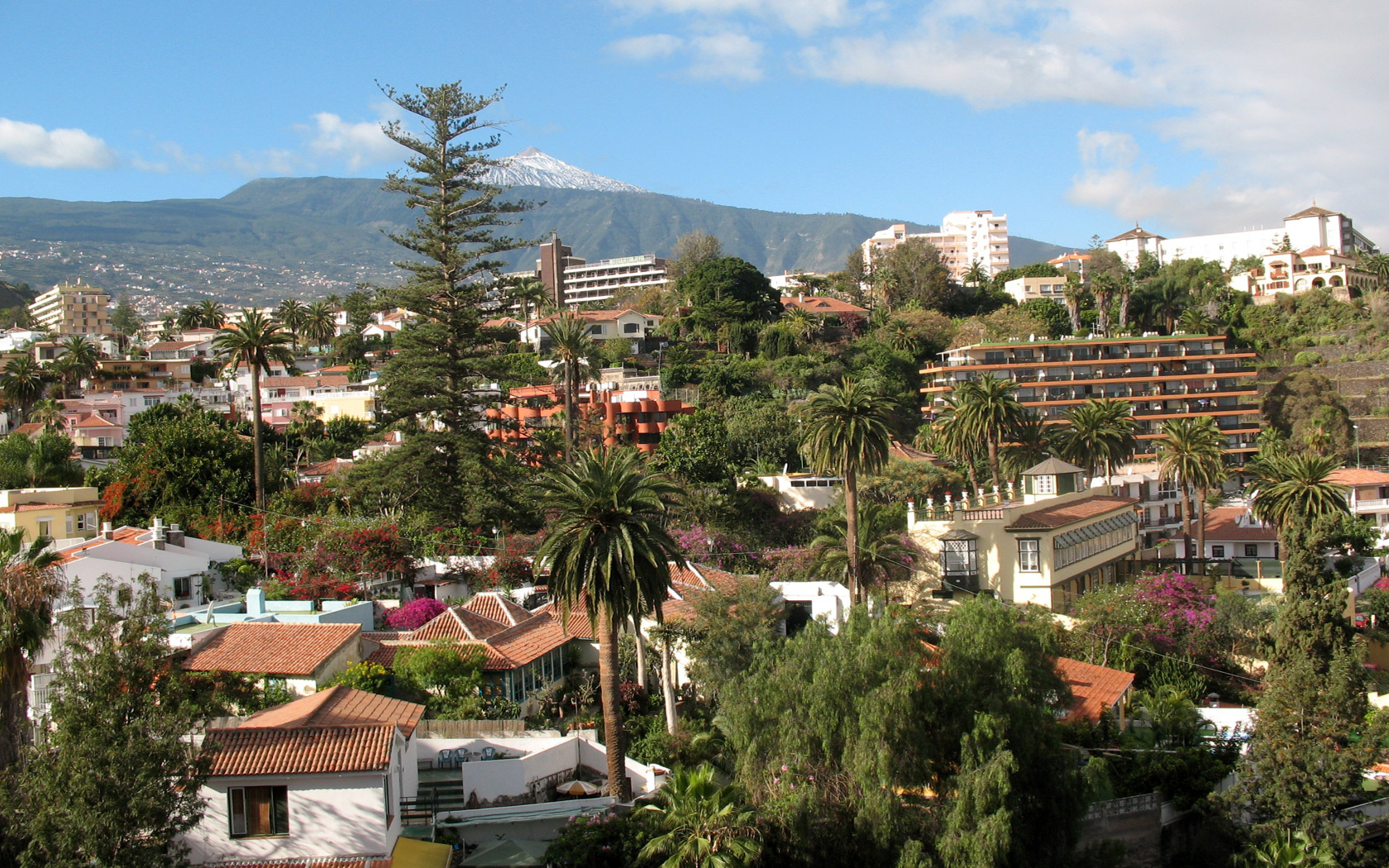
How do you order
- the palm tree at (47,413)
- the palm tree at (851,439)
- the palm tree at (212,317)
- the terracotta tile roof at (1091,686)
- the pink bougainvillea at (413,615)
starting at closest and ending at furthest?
1. the terracotta tile roof at (1091,686)
2. the pink bougainvillea at (413,615)
3. the palm tree at (851,439)
4. the palm tree at (47,413)
5. the palm tree at (212,317)

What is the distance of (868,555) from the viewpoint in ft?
120

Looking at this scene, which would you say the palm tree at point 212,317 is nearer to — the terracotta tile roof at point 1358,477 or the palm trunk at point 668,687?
the palm trunk at point 668,687

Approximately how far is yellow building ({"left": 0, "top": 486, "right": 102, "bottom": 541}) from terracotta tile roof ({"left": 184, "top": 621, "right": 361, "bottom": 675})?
16905 mm

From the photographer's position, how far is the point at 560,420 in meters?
59.6

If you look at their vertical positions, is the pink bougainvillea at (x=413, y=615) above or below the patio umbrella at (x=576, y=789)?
above

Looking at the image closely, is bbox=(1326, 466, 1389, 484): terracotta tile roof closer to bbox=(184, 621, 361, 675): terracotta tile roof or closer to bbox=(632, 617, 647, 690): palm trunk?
bbox=(632, 617, 647, 690): palm trunk

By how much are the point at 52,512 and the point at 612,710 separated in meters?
27.0

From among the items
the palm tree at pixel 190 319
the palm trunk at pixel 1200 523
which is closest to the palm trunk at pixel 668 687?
the palm trunk at pixel 1200 523

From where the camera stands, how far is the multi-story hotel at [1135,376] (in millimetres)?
73250

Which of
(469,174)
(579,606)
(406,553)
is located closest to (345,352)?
(469,174)

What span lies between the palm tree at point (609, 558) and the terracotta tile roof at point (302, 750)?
221 inches

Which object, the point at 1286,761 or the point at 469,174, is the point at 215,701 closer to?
the point at 1286,761

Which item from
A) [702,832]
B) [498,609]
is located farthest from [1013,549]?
[702,832]

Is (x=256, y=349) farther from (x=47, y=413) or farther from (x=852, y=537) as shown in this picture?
(x=47, y=413)
